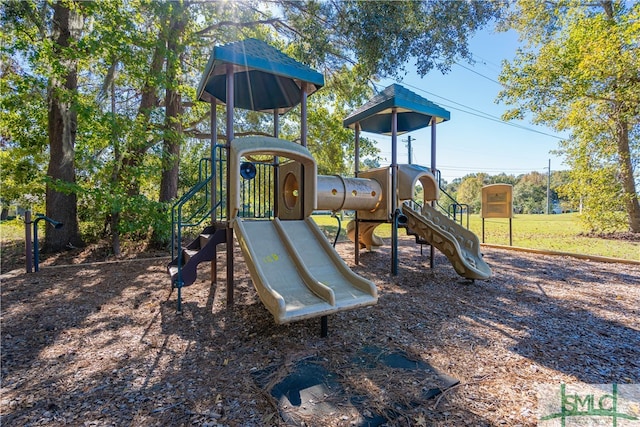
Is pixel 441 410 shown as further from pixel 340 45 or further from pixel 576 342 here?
pixel 340 45

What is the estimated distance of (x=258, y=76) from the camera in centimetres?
510

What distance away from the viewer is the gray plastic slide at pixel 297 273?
284 cm

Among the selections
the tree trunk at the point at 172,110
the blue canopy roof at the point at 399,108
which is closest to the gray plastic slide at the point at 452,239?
the blue canopy roof at the point at 399,108

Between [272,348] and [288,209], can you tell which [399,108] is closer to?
[288,209]

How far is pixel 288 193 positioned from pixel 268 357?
3.20 metres

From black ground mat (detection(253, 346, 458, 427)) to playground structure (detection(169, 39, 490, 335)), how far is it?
45 centimetres

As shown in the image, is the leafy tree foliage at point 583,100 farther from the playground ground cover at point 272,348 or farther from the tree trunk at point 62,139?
the tree trunk at point 62,139

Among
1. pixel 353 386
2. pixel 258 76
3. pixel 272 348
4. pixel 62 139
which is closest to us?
pixel 353 386

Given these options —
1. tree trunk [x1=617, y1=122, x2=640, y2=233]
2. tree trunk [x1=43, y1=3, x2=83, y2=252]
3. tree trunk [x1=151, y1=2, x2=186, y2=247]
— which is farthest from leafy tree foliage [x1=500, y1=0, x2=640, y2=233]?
tree trunk [x1=43, y1=3, x2=83, y2=252]

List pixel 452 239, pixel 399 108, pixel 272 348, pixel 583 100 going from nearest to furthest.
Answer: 1. pixel 272 348
2. pixel 452 239
3. pixel 399 108
4. pixel 583 100

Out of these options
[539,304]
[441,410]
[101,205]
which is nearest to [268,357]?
[441,410]

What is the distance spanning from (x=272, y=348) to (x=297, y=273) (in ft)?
2.82

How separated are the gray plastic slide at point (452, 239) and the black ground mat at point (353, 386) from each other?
2865mm

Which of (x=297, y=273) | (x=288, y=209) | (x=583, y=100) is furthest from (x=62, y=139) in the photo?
(x=583, y=100)
